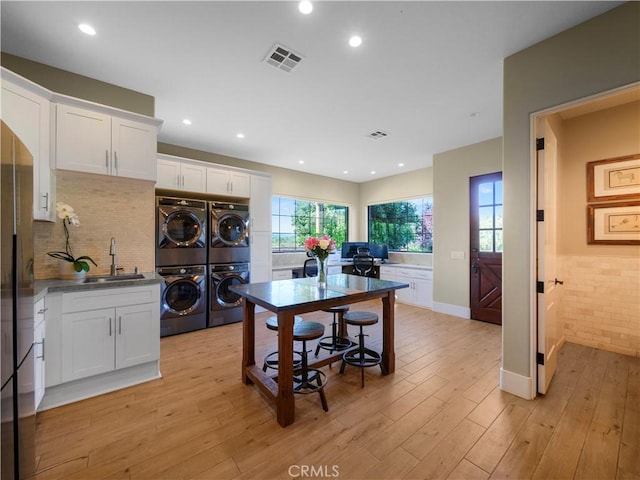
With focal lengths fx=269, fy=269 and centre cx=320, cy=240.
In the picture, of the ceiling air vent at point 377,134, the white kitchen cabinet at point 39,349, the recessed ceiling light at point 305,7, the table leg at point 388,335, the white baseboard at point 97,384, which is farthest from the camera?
the ceiling air vent at point 377,134

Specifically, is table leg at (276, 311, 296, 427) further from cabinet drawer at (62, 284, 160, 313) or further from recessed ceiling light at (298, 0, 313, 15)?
recessed ceiling light at (298, 0, 313, 15)

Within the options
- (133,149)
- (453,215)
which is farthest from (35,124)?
(453,215)

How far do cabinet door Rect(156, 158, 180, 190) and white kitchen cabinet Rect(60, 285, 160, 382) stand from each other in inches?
72.5

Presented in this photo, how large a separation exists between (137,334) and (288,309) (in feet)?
5.27

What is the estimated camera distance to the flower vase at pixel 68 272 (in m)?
2.48

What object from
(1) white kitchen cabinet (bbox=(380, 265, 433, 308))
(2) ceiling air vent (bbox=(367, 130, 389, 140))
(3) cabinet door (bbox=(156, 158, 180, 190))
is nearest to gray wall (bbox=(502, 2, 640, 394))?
(2) ceiling air vent (bbox=(367, 130, 389, 140))

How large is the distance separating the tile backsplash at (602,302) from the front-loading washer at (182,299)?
15.5 feet

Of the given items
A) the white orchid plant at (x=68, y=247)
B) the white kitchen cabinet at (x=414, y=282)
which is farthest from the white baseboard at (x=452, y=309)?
the white orchid plant at (x=68, y=247)

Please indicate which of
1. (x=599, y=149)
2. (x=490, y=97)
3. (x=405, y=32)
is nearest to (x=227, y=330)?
(x=405, y=32)

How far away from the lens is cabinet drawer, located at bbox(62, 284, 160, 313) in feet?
7.13

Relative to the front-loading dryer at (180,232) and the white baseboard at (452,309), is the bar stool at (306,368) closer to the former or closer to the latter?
the front-loading dryer at (180,232)

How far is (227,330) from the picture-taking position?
389 cm

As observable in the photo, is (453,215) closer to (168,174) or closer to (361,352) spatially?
(361,352)

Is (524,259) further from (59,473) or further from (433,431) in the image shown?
(59,473)
